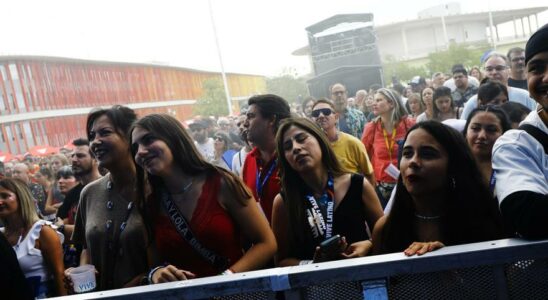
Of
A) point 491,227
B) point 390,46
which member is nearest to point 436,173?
point 491,227

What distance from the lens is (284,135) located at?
3055 millimetres

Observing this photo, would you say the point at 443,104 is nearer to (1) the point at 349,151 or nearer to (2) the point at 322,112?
(2) the point at 322,112

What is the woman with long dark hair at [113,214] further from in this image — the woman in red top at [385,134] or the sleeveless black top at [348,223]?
the woman in red top at [385,134]

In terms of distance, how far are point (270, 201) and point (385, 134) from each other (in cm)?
239

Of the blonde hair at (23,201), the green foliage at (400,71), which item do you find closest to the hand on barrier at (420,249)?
the blonde hair at (23,201)

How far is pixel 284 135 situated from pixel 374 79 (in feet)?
65.4

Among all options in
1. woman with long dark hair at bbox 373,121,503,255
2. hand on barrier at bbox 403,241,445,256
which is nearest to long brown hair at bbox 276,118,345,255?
woman with long dark hair at bbox 373,121,503,255

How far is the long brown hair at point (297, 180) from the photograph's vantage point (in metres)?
2.62

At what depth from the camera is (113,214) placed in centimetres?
285

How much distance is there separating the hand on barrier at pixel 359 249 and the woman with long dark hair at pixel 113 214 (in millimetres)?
1074

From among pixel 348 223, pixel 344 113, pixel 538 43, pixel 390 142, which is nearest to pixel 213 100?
pixel 344 113

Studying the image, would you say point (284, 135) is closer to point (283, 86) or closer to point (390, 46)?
point (283, 86)

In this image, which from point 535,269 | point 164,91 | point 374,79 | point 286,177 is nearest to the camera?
point 535,269

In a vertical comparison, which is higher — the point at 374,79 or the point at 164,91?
the point at 164,91
